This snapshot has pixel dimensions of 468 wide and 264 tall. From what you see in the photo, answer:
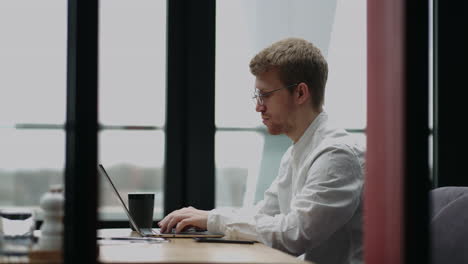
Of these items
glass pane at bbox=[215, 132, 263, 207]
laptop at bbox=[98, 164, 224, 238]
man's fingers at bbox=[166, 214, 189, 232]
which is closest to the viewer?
Answer: laptop at bbox=[98, 164, 224, 238]

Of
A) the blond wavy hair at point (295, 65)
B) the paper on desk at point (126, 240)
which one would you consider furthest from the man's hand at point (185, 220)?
the blond wavy hair at point (295, 65)

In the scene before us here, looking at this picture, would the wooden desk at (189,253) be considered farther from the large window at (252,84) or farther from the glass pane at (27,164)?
the large window at (252,84)

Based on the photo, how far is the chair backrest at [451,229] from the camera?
220 centimetres

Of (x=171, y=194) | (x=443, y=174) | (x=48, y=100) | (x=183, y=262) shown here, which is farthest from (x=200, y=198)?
(x=183, y=262)

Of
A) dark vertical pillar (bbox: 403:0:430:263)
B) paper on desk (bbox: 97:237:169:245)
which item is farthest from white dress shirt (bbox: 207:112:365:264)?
dark vertical pillar (bbox: 403:0:430:263)

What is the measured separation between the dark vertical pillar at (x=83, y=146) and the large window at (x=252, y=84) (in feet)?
6.71

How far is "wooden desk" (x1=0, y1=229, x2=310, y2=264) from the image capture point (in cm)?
156

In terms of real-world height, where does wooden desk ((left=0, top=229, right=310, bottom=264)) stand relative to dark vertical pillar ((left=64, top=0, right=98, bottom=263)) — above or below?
below

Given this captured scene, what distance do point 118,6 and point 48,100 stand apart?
56 cm

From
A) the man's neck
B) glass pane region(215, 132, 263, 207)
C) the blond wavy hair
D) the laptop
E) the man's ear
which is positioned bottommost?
the laptop

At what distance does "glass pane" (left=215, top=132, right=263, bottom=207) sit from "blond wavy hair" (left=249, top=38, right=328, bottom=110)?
2.59 feet

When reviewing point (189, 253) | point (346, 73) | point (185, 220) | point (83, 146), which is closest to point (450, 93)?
point (346, 73)

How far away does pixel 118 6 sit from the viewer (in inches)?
128

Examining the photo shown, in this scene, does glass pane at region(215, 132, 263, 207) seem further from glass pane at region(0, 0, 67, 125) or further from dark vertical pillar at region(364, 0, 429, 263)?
dark vertical pillar at region(364, 0, 429, 263)
